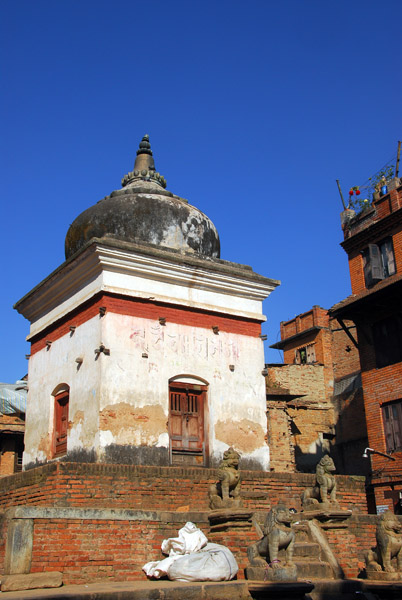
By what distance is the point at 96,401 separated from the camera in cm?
1145

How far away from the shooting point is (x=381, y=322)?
2338 cm

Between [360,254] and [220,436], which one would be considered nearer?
[220,436]

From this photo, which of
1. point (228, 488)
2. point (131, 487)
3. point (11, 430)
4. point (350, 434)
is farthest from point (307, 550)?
point (350, 434)

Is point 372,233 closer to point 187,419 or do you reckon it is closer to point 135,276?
point 135,276

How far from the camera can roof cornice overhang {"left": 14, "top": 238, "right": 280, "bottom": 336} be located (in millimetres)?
12367

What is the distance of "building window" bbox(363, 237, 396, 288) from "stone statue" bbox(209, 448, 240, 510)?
1489 centimetres

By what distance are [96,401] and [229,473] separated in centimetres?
285

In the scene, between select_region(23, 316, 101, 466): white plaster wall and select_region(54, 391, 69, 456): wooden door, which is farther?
select_region(54, 391, 69, 456): wooden door

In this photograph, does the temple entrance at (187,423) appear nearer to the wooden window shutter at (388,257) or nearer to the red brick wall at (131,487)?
the red brick wall at (131,487)

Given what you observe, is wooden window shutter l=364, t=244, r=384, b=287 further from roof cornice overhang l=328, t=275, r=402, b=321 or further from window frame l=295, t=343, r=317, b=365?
window frame l=295, t=343, r=317, b=365

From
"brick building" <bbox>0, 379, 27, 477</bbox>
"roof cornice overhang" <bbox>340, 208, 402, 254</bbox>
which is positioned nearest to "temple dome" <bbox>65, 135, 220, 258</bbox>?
"roof cornice overhang" <bbox>340, 208, 402, 254</bbox>

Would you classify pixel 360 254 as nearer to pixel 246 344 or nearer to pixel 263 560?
pixel 246 344

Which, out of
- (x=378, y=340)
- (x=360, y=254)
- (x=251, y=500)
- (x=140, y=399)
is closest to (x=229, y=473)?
(x=251, y=500)

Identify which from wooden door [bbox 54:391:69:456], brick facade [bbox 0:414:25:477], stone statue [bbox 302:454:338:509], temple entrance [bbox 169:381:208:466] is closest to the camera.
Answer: stone statue [bbox 302:454:338:509]
